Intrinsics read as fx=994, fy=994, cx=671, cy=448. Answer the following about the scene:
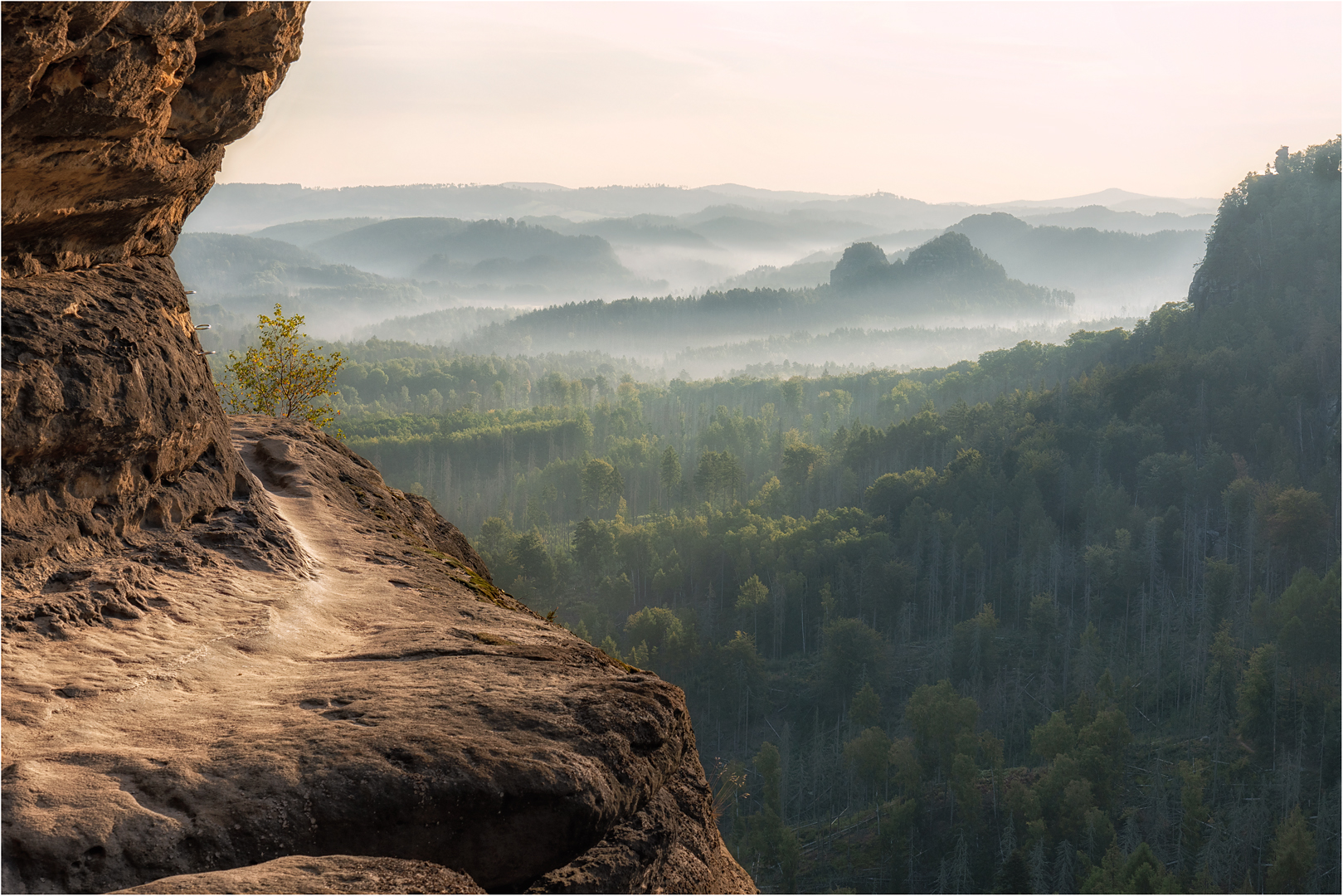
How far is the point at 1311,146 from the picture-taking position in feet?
519

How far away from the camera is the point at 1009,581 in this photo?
113m

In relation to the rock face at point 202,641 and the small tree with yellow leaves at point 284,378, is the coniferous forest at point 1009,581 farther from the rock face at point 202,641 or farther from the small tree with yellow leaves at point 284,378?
the rock face at point 202,641

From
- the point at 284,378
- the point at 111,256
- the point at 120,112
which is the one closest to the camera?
the point at 120,112

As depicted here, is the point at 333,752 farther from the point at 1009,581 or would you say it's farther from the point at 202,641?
the point at 1009,581

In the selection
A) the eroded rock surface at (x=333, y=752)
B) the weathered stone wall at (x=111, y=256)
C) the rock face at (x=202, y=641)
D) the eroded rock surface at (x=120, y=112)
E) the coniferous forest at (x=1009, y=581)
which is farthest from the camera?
the coniferous forest at (x=1009, y=581)

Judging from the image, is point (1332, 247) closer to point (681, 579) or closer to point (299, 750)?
point (681, 579)

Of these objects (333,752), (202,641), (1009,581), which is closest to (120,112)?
(202,641)

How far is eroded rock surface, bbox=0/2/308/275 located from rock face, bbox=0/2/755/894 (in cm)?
4

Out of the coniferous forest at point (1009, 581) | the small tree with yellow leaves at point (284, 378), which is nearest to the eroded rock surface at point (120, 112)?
the small tree with yellow leaves at point (284, 378)

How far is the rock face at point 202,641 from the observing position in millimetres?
8109

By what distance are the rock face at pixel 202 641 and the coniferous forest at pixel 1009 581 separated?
54493 millimetres

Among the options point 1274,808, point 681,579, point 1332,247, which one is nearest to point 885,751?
point 1274,808

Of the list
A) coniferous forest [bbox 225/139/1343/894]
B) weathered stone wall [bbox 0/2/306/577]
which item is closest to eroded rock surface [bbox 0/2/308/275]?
weathered stone wall [bbox 0/2/306/577]

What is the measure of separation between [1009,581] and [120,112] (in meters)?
112
